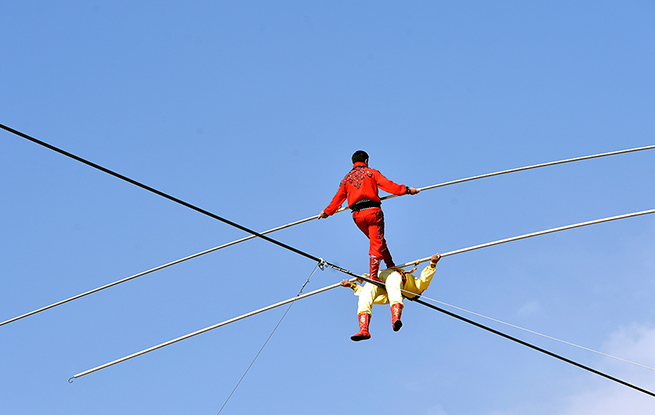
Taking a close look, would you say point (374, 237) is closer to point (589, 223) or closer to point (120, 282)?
point (589, 223)

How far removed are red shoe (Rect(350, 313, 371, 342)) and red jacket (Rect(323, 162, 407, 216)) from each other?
138 cm

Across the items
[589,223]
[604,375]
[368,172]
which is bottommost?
[604,375]

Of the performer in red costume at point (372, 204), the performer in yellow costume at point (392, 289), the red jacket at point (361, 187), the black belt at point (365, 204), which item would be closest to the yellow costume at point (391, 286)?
the performer in yellow costume at point (392, 289)

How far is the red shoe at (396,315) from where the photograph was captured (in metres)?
9.40

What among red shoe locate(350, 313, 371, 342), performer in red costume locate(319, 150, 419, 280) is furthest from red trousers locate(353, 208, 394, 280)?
red shoe locate(350, 313, 371, 342)

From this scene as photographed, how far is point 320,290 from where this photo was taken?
9711mm

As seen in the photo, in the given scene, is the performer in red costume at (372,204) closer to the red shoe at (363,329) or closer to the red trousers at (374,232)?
the red trousers at (374,232)

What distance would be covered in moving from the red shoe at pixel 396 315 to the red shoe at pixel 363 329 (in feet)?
0.92

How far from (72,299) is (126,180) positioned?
3.22 meters

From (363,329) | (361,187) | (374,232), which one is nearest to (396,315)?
(363,329)

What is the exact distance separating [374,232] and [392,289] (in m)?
0.72

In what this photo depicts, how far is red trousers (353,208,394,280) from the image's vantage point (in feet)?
33.3

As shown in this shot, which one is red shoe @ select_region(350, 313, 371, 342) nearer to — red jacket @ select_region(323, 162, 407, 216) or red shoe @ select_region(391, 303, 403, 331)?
red shoe @ select_region(391, 303, 403, 331)

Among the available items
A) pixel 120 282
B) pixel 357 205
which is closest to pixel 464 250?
pixel 357 205
